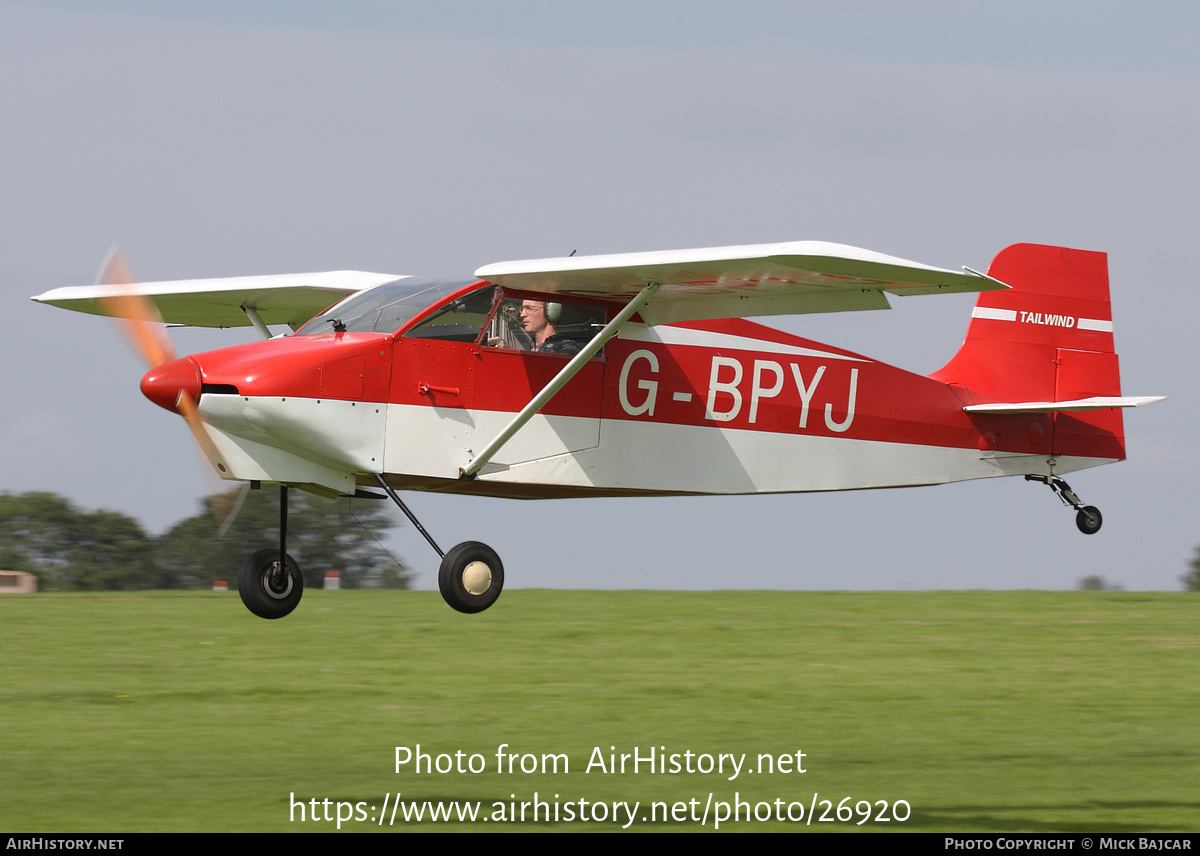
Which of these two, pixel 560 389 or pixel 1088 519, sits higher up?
pixel 560 389

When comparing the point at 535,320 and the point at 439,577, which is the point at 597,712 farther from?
the point at 535,320

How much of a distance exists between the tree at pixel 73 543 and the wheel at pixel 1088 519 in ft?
99.5

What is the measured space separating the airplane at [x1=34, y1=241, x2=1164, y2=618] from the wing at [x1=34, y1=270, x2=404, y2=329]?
37mm

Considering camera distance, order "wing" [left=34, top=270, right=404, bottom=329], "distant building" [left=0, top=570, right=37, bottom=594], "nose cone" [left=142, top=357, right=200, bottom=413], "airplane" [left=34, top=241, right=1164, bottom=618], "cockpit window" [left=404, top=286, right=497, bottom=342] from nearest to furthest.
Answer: "nose cone" [left=142, top=357, right=200, bottom=413] < "airplane" [left=34, top=241, right=1164, bottom=618] < "cockpit window" [left=404, top=286, right=497, bottom=342] < "wing" [left=34, top=270, right=404, bottom=329] < "distant building" [left=0, top=570, right=37, bottom=594]

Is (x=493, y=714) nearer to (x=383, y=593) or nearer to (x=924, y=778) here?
(x=924, y=778)

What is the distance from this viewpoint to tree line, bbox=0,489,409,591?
42031 millimetres

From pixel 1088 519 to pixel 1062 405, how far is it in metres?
1.72

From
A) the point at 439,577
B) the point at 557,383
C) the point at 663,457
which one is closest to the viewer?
the point at 439,577

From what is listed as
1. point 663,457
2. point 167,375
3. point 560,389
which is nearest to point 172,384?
point 167,375

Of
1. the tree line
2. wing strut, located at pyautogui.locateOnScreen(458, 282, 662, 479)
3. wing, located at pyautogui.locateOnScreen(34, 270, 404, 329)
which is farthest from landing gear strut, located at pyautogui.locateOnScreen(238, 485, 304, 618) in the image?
the tree line

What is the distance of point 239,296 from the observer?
51.8 ft

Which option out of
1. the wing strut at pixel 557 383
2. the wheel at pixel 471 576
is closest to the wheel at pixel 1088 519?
the wing strut at pixel 557 383

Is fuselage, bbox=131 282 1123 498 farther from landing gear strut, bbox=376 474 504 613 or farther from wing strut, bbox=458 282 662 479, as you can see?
landing gear strut, bbox=376 474 504 613

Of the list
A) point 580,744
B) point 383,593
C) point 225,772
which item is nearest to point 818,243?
point 580,744
